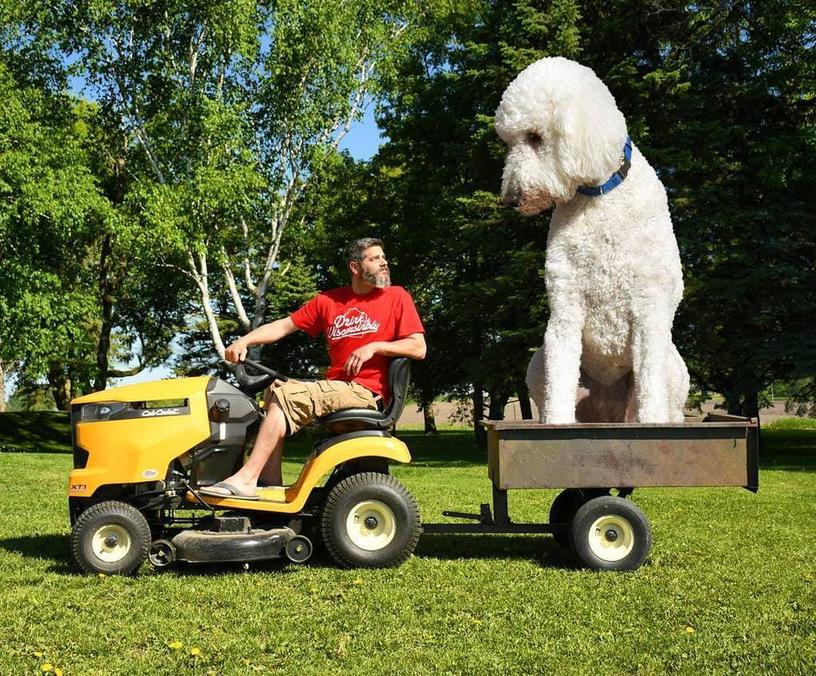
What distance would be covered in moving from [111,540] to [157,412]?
0.66m

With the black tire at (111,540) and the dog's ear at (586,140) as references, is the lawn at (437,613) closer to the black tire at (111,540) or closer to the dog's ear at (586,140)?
the black tire at (111,540)

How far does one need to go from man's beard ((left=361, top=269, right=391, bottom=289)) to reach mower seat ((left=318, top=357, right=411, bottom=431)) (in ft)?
1.49

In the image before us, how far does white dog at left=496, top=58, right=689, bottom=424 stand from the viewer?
4445 millimetres

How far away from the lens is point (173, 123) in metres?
18.5

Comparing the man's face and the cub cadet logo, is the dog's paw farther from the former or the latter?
the cub cadet logo

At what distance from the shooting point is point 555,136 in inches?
175

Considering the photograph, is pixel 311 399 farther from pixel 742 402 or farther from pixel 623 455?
pixel 742 402

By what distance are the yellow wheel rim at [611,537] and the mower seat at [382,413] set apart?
1.18m

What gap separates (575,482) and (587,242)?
121 cm

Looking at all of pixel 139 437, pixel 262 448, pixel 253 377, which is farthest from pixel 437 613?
pixel 139 437

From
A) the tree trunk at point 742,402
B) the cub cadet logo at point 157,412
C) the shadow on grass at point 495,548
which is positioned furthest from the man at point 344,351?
the tree trunk at point 742,402

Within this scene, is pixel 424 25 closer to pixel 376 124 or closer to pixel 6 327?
pixel 376 124

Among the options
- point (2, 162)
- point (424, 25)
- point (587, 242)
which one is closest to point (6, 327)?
point (2, 162)

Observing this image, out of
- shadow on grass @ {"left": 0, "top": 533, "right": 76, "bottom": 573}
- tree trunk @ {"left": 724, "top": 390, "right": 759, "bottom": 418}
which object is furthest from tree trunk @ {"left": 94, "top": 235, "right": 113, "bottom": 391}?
shadow on grass @ {"left": 0, "top": 533, "right": 76, "bottom": 573}
